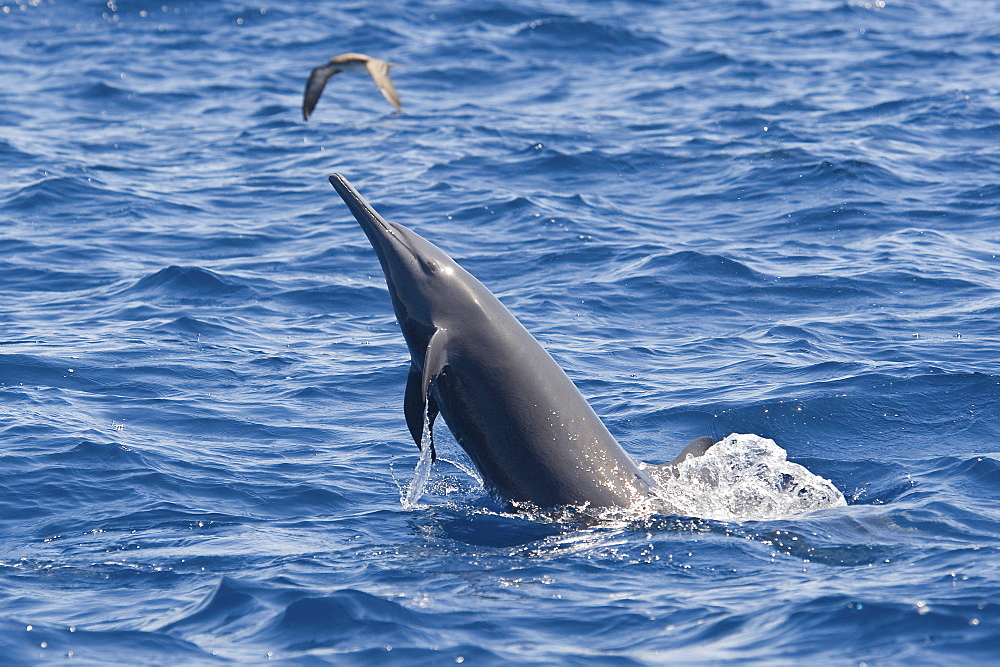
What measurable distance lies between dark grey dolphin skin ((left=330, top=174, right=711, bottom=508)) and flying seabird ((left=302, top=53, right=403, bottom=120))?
1.85 metres

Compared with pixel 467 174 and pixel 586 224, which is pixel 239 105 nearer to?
pixel 467 174

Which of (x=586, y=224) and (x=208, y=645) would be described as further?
(x=586, y=224)

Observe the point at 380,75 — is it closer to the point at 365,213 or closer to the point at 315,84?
the point at 315,84

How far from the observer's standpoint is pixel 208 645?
7.89 meters

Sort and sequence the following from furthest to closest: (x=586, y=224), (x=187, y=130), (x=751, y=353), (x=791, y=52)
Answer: (x=791, y=52), (x=187, y=130), (x=586, y=224), (x=751, y=353)

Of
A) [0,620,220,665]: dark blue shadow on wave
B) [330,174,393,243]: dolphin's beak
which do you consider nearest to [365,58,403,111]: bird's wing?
→ [330,174,393,243]: dolphin's beak

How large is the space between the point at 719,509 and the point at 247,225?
10.5 meters

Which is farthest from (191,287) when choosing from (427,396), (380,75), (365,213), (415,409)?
(427,396)

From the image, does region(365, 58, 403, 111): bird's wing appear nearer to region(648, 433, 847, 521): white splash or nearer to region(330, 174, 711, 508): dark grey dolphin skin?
region(330, 174, 711, 508): dark grey dolphin skin

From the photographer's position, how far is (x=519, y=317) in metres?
15.2

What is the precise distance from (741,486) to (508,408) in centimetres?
203

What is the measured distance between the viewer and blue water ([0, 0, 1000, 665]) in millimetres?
8320

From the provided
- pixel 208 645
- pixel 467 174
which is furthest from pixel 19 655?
pixel 467 174

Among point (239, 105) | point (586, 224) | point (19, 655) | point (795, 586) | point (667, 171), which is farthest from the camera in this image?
point (239, 105)
